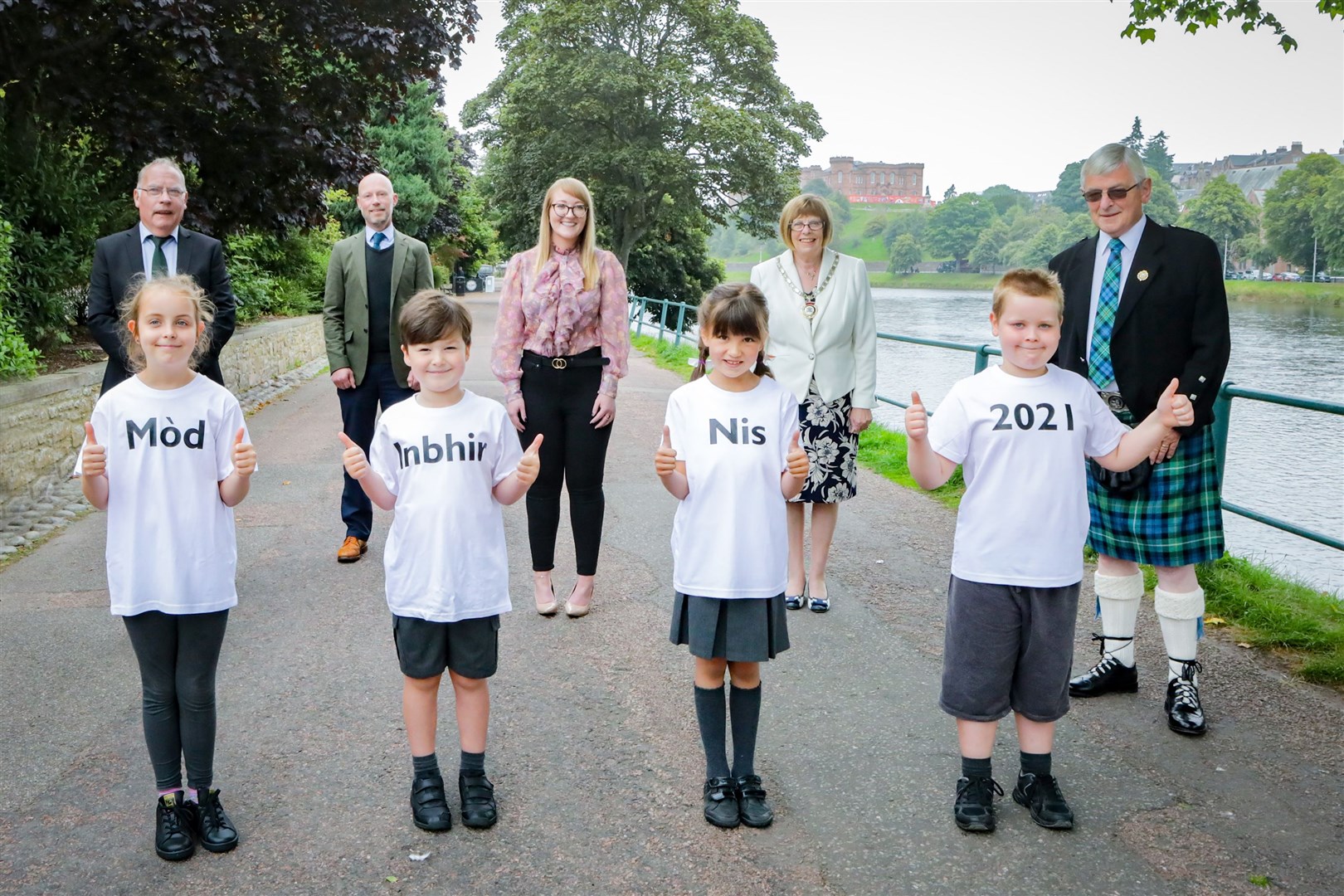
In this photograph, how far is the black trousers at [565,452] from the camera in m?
5.05

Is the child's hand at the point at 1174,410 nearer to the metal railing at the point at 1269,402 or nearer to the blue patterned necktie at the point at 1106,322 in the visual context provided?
the blue patterned necktie at the point at 1106,322

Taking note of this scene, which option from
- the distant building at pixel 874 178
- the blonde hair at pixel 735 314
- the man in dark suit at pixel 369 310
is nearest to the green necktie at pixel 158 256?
the man in dark suit at pixel 369 310

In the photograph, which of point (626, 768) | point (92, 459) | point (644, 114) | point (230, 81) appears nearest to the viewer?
point (92, 459)

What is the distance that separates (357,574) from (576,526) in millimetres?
1404

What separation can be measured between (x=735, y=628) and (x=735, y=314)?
0.91 meters

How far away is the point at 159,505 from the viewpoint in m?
2.99

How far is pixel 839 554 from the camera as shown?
652cm

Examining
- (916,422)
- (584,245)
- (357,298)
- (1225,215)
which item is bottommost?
(916,422)

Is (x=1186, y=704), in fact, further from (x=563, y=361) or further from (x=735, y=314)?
(x=563, y=361)

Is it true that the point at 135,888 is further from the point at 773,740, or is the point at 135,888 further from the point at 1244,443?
the point at 1244,443

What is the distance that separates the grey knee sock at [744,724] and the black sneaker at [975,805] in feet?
2.00

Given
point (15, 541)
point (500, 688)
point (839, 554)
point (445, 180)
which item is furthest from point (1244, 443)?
point (445, 180)

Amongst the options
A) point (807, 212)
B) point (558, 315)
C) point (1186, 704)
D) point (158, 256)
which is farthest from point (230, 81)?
point (1186, 704)

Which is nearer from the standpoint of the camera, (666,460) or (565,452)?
(666,460)
